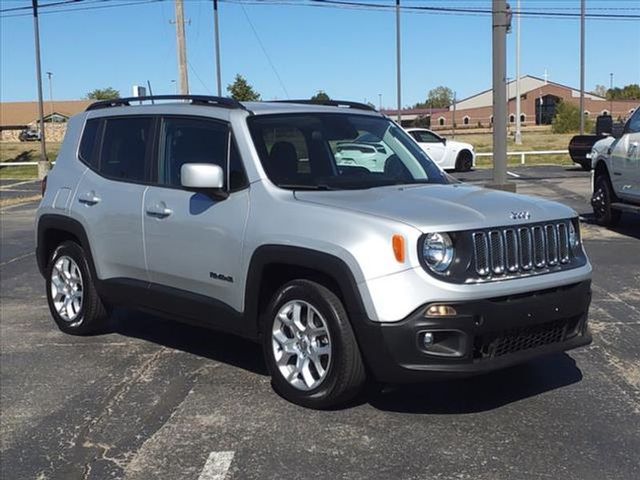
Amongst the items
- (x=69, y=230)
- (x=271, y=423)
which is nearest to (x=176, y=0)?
(x=69, y=230)

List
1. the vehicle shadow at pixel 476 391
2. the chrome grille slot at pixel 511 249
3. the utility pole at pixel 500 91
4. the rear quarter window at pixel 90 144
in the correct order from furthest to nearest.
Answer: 1. the utility pole at pixel 500 91
2. the rear quarter window at pixel 90 144
3. the vehicle shadow at pixel 476 391
4. the chrome grille slot at pixel 511 249

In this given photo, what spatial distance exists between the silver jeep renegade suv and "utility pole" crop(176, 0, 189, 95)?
17509mm

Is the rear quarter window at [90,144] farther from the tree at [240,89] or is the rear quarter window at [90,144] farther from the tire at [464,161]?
the tree at [240,89]

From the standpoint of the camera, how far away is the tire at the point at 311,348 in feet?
14.6

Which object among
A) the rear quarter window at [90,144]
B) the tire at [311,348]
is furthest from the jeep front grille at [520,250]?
the rear quarter window at [90,144]

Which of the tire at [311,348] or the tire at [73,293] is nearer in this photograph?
the tire at [311,348]

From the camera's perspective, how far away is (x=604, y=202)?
39.1ft

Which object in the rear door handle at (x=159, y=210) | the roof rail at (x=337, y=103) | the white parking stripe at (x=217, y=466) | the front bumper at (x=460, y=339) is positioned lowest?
the white parking stripe at (x=217, y=466)

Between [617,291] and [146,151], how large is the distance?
15.8 ft

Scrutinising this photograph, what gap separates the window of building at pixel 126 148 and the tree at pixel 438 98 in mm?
145589

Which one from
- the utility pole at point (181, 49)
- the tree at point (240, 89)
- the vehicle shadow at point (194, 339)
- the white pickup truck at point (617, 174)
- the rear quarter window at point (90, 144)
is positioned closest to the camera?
the vehicle shadow at point (194, 339)

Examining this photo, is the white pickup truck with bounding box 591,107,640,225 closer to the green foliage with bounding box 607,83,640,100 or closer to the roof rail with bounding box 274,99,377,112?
the roof rail with bounding box 274,99,377,112

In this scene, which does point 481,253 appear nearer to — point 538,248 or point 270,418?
point 538,248

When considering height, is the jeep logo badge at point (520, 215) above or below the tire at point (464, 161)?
above
